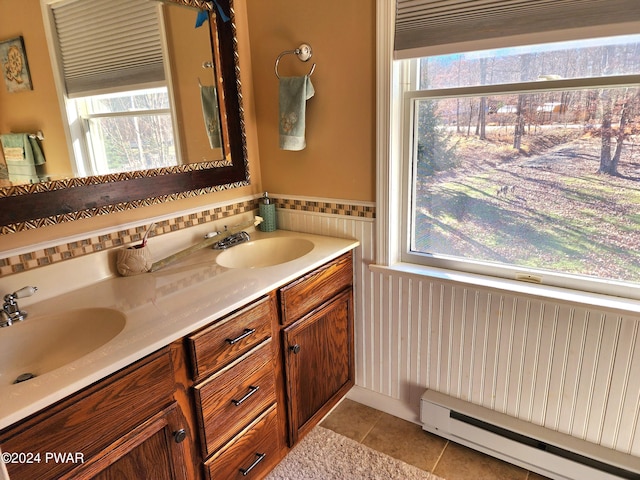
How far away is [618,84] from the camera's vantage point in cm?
132

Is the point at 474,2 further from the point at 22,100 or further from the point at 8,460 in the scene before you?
the point at 8,460

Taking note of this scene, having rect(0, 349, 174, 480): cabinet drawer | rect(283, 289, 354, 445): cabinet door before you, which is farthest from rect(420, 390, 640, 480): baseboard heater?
rect(0, 349, 174, 480): cabinet drawer

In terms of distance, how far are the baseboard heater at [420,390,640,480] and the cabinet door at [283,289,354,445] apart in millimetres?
404

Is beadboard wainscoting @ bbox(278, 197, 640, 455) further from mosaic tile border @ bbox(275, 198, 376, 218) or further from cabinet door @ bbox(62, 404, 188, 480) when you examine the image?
cabinet door @ bbox(62, 404, 188, 480)

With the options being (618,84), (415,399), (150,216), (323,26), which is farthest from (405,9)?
(415,399)

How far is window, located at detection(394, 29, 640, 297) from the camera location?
1371 mm

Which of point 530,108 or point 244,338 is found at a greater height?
point 530,108

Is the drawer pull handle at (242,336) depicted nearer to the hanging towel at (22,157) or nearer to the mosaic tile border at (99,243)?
the mosaic tile border at (99,243)

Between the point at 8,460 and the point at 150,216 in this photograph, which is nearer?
the point at 8,460

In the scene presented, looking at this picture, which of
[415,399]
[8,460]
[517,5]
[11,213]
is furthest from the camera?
[415,399]

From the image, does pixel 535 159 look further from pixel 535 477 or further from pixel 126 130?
pixel 126 130

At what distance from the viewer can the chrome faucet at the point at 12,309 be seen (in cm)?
117

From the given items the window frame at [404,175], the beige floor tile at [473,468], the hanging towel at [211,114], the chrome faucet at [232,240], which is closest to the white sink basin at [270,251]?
the chrome faucet at [232,240]

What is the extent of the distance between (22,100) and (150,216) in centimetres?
56
